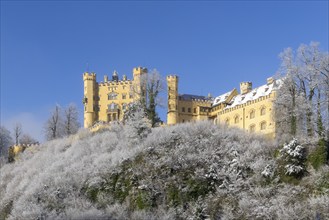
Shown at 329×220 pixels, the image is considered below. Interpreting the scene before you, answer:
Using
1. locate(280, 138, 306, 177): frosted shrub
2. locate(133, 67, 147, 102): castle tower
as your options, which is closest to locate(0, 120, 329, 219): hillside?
locate(280, 138, 306, 177): frosted shrub

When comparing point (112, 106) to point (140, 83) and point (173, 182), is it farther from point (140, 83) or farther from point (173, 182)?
point (173, 182)

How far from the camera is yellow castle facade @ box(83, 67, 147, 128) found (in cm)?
8362

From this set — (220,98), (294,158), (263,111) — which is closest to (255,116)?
(263,111)

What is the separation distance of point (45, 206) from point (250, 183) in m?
19.2

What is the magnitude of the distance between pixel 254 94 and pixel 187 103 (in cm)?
1182

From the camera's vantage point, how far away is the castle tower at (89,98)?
84250mm

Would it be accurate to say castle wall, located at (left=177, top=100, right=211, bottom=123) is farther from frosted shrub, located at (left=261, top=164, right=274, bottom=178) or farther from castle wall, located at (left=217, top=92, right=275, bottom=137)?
frosted shrub, located at (left=261, top=164, right=274, bottom=178)

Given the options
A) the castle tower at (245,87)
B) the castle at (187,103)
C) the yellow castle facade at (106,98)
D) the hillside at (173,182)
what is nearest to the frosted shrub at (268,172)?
the hillside at (173,182)

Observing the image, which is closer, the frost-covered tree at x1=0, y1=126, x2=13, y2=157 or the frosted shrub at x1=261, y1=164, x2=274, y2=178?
the frosted shrub at x1=261, y1=164, x2=274, y2=178

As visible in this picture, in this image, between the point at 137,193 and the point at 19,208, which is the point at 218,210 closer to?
the point at 137,193

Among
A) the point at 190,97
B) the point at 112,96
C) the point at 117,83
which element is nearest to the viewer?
the point at 190,97

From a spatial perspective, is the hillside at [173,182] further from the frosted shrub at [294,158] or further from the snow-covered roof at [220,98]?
the snow-covered roof at [220,98]

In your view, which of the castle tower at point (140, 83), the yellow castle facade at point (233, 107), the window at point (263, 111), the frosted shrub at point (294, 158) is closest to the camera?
the frosted shrub at point (294, 158)

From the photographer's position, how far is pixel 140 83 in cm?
7875
